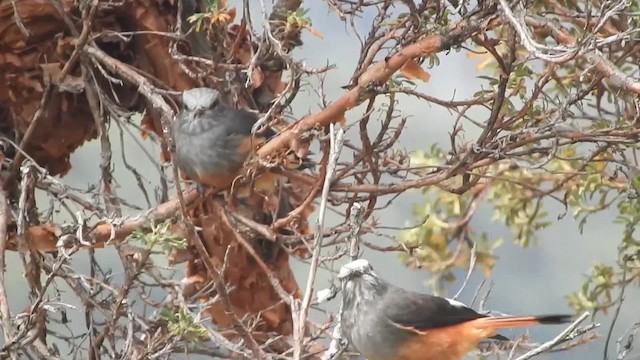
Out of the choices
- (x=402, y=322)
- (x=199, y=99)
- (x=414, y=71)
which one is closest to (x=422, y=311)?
(x=402, y=322)

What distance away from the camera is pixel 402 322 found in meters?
1.56

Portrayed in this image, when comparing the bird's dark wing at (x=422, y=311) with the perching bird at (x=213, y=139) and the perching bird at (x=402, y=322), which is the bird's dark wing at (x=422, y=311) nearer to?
the perching bird at (x=402, y=322)

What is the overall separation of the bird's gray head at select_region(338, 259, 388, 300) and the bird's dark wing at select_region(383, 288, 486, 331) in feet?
0.11

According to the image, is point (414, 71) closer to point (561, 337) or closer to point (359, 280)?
point (359, 280)

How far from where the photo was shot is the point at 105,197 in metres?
1.80

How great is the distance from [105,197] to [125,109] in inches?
7.8

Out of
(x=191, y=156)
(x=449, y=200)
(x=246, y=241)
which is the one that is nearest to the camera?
(x=191, y=156)

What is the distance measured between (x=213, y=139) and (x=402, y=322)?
42cm

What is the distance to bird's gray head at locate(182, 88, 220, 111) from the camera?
179cm

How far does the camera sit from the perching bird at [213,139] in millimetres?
1731

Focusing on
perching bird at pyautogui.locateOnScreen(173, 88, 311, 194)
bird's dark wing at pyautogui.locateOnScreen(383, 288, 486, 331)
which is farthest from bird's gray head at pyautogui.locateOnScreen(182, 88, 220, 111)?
bird's dark wing at pyautogui.locateOnScreen(383, 288, 486, 331)

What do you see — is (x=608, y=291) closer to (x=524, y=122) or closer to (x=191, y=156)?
(x=524, y=122)

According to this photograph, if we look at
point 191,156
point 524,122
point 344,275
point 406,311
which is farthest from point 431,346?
point 191,156

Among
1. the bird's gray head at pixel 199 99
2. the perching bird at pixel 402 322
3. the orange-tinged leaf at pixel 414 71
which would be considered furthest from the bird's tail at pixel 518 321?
the bird's gray head at pixel 199 99
